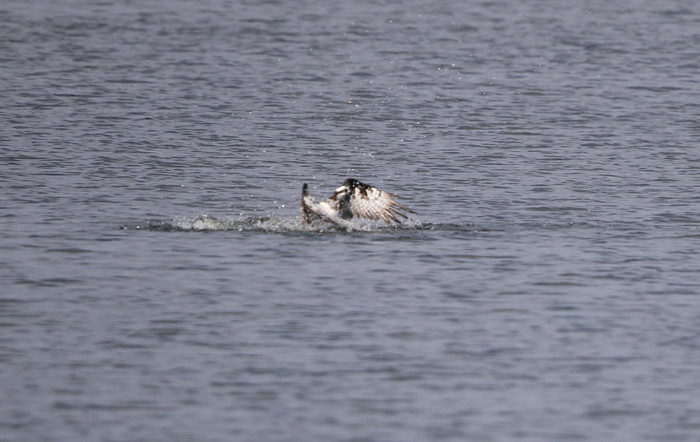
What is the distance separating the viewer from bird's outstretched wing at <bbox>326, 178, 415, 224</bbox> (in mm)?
20547

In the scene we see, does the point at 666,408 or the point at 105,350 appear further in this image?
the point at 105,350

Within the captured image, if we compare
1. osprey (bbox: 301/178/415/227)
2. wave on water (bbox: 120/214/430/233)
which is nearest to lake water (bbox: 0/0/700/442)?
wave on water (bbox: 120/214/430/233)

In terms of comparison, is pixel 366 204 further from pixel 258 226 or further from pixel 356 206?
pixel 258 226

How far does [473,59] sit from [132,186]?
76.5ft

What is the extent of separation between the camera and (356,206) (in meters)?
20.7

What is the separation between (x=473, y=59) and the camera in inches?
1775

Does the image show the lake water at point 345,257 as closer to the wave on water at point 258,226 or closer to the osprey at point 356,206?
the wave on water at point 258,226

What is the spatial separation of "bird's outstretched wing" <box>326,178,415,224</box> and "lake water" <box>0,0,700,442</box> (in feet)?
1.32

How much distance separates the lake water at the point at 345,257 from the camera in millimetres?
12969

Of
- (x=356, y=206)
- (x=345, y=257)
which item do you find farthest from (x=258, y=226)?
(x=345, y=257)

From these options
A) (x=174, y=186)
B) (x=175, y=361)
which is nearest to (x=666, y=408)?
(x=175, y=361)

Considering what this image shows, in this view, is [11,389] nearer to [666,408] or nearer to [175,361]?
[175,361]

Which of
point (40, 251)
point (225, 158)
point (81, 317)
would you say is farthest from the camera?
point (225, 158)

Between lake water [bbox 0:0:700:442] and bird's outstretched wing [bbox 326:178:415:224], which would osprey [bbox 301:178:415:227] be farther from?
lake water [bbox 0:0:700:442]
